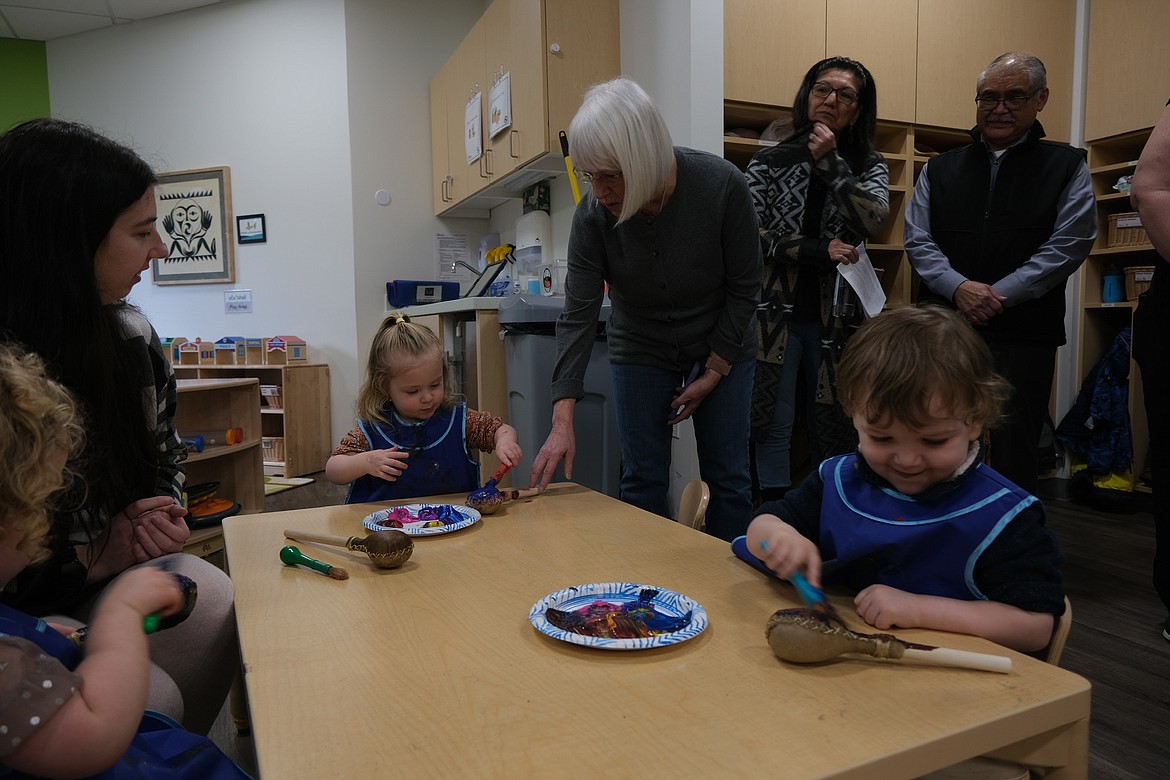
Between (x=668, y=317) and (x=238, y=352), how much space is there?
12.3 feet

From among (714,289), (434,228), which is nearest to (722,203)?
(714,289)

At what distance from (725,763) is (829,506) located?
478 millimetres

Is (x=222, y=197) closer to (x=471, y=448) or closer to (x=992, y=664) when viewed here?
(x=471, y=448)

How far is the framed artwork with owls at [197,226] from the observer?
4.99 metres

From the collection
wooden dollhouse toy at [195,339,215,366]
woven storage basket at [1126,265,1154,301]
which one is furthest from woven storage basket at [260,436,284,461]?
woven storage basket at [1126,265,1154,301]

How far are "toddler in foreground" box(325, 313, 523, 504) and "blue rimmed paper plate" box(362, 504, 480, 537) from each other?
1.24 feet

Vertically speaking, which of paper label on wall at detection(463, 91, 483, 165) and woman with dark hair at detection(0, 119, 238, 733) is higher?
paper label on wall at detection(463, 91, 483, 165)

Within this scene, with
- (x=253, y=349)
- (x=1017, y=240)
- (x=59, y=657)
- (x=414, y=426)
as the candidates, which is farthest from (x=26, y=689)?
(x=253, y=349)

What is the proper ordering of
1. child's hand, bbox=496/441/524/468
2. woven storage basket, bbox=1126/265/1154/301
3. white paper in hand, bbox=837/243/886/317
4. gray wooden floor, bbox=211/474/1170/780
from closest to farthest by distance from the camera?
gray wooden floor, bbox=211/474/1170/780 < child's hand, bbox=496/441/524/468 < white paper in hand, bbox=837/243/886/317 < woven storage basket, bbox=1126/265/1154/301

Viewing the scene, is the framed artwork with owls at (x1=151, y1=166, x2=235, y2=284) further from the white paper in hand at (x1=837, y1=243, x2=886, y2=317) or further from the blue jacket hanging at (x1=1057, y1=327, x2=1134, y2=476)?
the blue jacket hanging at (x1=1057, y1=327, x2=1134, y2=476)

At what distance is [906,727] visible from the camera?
56 cm

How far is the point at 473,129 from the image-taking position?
4.02 metres

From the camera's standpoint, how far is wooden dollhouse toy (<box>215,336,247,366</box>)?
4637 mm

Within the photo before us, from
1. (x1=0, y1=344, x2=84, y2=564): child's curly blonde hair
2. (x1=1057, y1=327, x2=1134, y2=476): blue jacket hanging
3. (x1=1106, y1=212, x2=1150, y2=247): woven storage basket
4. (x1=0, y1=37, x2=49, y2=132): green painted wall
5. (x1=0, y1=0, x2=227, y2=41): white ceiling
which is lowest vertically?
(x1=1057, y1=327, x2=1134, y2=476): blue jacket hanging
